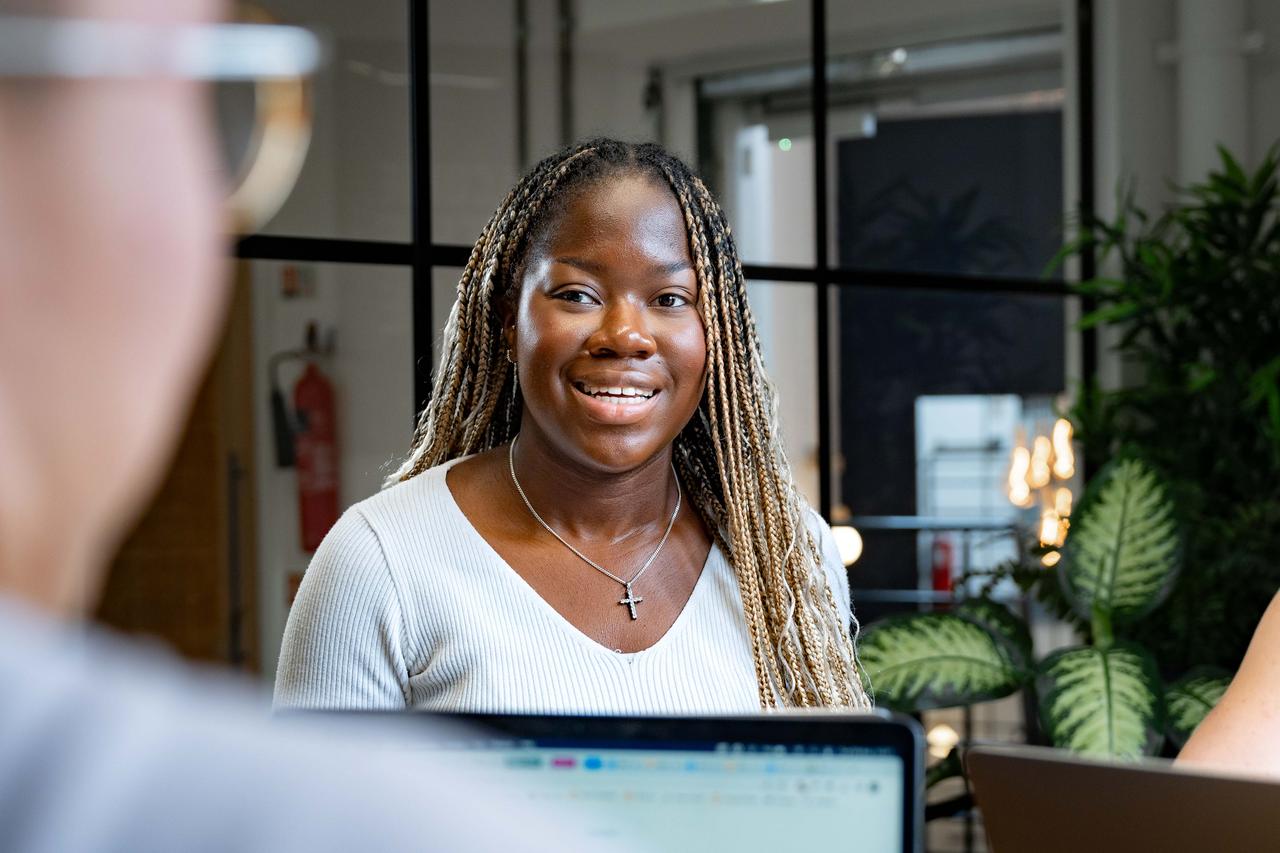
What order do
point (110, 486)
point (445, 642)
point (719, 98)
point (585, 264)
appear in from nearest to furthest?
point (110, 486) → point (445, 642) → point (585, 264) → point (719, 98)

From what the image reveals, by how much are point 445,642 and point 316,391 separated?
5.12 ft

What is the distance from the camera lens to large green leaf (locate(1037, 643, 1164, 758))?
8.13 feet

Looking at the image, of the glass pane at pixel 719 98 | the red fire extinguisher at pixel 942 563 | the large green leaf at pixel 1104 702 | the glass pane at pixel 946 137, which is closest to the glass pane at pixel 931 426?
the red fire extinguisher at pixel 942 563

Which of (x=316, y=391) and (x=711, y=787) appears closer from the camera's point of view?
(x=711, y=787)

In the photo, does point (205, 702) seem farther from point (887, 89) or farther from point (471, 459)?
point (887, 89)

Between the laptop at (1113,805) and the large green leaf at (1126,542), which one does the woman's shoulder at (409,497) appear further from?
the large green leaf at (1126,542)

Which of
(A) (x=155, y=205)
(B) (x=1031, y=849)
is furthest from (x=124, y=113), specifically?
(B) (x=1031, y=849)

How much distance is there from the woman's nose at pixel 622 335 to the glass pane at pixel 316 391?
144cm

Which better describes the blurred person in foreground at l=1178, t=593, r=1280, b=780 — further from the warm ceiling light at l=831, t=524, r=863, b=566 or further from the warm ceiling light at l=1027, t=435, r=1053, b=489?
the warm ceiling light at l=1027, t=435, r=1053, b=489

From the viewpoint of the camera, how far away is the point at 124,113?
227 millimetres

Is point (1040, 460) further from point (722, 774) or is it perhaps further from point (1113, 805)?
point (722, 774)

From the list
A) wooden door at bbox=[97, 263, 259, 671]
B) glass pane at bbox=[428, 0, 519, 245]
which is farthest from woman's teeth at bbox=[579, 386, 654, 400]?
glass pane at bbox=[428, 0, 519, 245]

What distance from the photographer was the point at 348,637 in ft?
4.72

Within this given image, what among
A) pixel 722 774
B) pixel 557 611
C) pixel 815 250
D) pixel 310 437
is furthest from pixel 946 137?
pixel 722 774
